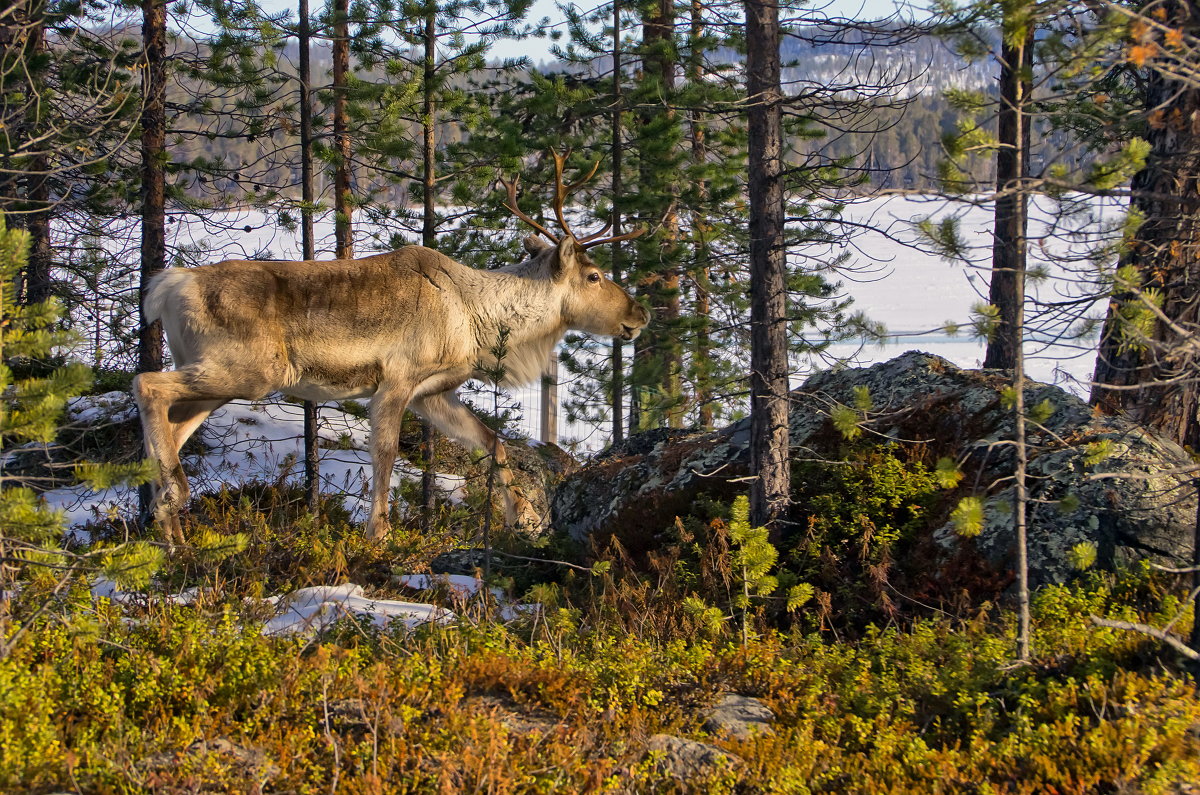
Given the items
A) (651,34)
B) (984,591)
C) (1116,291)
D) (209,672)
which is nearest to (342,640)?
(209,672)

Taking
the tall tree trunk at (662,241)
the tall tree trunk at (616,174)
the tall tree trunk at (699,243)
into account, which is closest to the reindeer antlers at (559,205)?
the tall tree trunk at (662,241)

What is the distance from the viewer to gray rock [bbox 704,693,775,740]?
4180 millimetres

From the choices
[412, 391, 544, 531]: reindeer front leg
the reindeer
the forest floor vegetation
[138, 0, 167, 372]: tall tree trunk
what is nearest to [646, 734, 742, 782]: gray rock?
the forest floor vegetation

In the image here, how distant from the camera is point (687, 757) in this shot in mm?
3912

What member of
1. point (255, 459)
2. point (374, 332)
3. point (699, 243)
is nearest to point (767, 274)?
point (374, 332)

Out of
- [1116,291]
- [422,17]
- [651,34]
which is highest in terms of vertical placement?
[651,34]

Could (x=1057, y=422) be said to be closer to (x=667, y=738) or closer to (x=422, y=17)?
(x=667, y=738)

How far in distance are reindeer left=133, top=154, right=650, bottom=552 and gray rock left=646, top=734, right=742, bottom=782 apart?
3.15 m

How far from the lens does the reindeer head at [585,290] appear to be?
29.2ft

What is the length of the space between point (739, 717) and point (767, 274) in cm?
287

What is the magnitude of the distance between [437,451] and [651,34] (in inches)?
246

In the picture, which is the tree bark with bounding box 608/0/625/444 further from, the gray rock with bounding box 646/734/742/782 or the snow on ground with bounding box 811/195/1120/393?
the gray rock with bounding box 646/734/742/782

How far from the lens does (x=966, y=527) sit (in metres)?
4.00

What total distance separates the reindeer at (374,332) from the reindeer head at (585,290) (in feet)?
0.04
